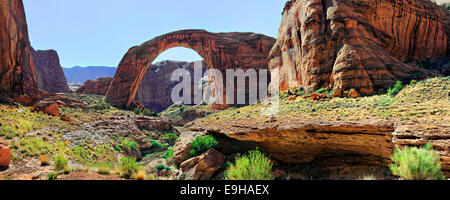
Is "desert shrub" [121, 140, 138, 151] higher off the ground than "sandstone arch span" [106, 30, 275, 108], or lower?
lower

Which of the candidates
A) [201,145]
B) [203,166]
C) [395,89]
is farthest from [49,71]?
[395,89]

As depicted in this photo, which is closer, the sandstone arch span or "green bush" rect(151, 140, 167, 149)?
"green bush" rect(151, 140, 167, 149)

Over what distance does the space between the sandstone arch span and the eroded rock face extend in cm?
1949

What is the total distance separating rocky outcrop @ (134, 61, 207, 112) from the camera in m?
67.5

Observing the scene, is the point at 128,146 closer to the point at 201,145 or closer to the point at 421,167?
the point at 201,145

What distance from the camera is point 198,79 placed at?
70812 mm

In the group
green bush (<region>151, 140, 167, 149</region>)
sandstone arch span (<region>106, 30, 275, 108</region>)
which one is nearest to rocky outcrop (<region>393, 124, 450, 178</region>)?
green bush (<region>151, 140, 167, 149</region>)

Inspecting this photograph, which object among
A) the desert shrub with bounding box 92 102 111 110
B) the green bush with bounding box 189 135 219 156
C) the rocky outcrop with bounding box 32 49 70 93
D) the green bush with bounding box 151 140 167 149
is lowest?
the green bush with bounding box 151 140 167 149

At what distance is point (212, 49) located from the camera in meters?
39.3

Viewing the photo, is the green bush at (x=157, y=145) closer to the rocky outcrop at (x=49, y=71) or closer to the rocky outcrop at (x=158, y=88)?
the rocky outcrop at (x=158, y=88)

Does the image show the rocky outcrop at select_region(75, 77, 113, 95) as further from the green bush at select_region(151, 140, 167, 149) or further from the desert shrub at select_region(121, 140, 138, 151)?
the desert shrub at select_region(121, 140, 138, 151)

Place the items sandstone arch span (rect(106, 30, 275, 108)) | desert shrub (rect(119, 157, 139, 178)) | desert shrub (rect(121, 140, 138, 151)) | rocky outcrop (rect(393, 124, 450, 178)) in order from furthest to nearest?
sandstone arch span (rect(106, 30, 275, 108)) < desert shrub (rect(121, 140, 138, 151)) < desert shrub (rect(119, 157, 139, 178)) < rocky outcrop (rect(393, 124, 450, 178))

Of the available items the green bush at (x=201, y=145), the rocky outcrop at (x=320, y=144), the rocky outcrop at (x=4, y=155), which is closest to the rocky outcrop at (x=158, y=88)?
the green bush at (x=201, y=145)

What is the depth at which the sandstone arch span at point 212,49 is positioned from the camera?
36406 mm
